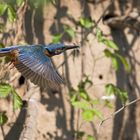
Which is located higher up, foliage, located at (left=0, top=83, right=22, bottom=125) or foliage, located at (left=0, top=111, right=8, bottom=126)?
foliage, located at (left=0, top=83, right=22, bottom=125)

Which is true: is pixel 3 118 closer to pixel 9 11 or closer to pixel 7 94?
pixel 7 94

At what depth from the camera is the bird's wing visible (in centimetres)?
210

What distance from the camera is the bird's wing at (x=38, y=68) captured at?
2104 mm

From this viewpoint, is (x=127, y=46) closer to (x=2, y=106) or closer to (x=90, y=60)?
(x=90, y=60)

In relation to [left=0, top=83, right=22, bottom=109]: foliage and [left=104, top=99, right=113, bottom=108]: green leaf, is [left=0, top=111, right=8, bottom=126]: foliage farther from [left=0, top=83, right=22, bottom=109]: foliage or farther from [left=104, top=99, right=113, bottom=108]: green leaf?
[left=104, top=99, right=113, bottom=108]: green leaf

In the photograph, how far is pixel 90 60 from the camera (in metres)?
3.28

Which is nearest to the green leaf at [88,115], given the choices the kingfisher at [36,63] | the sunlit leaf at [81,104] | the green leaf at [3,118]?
the sunlit leaf at [81,104]

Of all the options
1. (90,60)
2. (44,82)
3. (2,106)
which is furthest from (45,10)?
(44,82)

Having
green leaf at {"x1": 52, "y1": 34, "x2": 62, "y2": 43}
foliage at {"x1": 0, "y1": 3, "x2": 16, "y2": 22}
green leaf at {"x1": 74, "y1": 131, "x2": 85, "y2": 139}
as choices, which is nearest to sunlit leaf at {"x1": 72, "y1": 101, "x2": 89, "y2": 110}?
green leaf at {"x1": 74, "y1": 131, "x2": 85, "y2": 139}

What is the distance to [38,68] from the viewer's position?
2176 mm

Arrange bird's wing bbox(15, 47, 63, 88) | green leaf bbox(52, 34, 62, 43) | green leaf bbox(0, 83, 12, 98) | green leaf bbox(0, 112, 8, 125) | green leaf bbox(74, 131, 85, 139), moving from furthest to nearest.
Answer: green leaf bbox(74, 131, 85, 139) → green leaf bbox(52, 34, 62, 43) → green leaf bbox(0, 112, 8, 125) → green leaf bbox(0, 83, 12, 98) → bird's wing bbox(15, 47, 63, 88)

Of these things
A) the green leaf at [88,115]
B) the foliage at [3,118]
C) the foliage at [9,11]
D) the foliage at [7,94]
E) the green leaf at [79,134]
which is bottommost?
the green leaf at [79,134]

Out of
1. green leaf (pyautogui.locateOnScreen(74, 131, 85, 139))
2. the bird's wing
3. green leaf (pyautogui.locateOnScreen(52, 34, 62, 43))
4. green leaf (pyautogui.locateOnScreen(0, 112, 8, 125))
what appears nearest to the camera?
the bird's wing

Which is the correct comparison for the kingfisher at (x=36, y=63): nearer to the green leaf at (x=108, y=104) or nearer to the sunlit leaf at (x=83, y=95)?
the sunlit leaf at (x=83, y=95)
